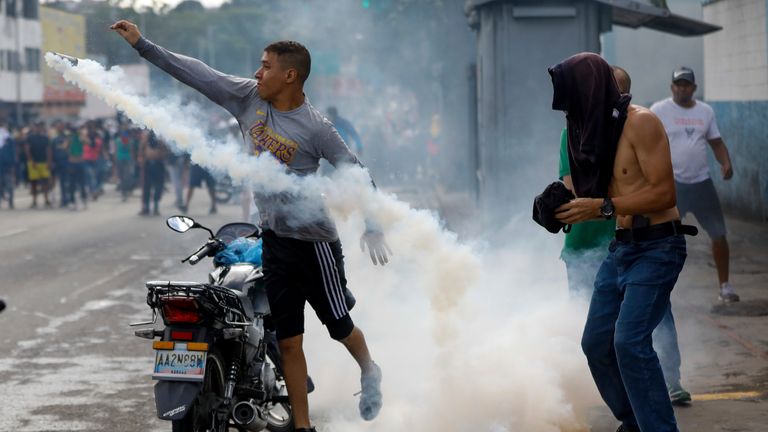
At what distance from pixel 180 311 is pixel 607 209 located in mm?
1846

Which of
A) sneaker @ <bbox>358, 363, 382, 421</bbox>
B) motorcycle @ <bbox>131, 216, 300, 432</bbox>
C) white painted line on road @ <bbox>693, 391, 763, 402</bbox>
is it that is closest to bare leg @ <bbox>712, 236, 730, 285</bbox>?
white painted line on road @ <bbox>693, 391, 763, 402</bbox>

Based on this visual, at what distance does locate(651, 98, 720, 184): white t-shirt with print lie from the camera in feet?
28.5

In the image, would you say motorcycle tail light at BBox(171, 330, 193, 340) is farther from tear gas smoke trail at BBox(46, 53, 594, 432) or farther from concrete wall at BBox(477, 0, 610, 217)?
concrete wall at BBox(477, 0, 610, 217)

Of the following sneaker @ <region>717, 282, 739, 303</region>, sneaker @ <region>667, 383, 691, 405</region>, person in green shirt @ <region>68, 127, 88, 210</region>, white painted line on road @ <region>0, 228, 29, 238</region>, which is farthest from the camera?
person in green shirt @ <region>68, 127, 88, 210</region>

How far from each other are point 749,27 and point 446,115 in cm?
1185

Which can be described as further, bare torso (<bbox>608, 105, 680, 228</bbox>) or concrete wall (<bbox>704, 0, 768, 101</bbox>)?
concrete wall (<bbox>704, 0, 768, 101</bbox>)

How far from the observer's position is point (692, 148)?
877 cm

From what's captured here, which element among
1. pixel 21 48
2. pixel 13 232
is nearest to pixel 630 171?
pixel 13 232

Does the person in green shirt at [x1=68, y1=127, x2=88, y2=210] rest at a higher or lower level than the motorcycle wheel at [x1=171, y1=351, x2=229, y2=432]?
higher

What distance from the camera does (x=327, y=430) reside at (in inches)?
241

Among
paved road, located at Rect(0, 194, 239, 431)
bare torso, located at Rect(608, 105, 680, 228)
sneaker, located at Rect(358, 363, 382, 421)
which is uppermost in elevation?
bare torso, located at Rect(608, 105, 680, 228)

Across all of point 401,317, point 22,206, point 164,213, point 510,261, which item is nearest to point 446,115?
point 164,213

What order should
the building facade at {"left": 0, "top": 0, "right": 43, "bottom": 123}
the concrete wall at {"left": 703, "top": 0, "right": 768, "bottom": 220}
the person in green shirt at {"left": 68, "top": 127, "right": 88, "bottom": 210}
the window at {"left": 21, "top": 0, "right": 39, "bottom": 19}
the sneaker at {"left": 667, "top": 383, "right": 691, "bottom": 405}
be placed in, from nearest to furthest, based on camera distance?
the sneaker at {"left": 667, "top": 383, "right": 691, "bottom": 405} < the concrete wall at {"left": 703, "top": 0, "right": 768, "bottom": 220} < the person in green shirt at {"left": 68, "top": 127, "right": 88, "bottom": 210} < the building facade at {"left": 0, "top": 0, "right": 43, "bottom": 123} < the window at {"left": 21, "top": 0, "right": 39, "bottom": 19}

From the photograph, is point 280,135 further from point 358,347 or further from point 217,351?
point 358,347
